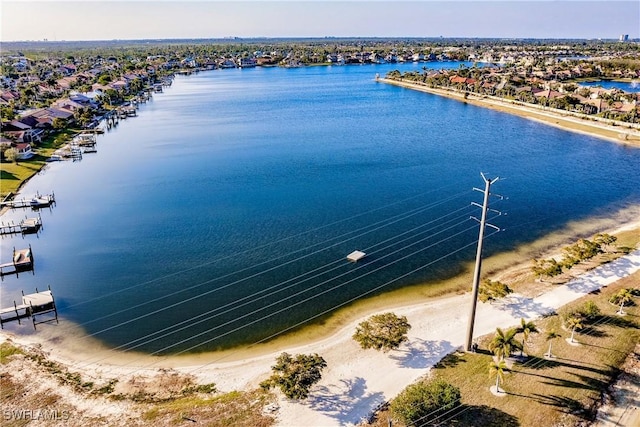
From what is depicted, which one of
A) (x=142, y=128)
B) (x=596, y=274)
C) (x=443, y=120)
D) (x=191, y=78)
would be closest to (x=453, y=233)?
(x=596, y=274)

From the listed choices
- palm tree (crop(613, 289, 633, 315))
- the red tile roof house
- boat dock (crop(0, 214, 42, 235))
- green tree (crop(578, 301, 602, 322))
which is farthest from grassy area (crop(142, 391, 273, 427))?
the red tile roof house

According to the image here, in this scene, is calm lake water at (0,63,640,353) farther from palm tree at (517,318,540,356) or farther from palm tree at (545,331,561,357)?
palm tree at (545,331,561,357)

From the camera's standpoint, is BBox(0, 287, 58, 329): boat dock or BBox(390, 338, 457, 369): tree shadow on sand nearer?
BBox(390, 338, 457, 369): tree shadow on sand

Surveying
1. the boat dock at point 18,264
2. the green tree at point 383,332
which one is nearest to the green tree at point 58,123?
the boat dock at point 18,264

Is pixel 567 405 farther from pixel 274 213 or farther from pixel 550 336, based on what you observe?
pixel 274 213

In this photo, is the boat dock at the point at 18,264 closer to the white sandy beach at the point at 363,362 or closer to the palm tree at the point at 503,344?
the white sandy beach at the point at 363,362

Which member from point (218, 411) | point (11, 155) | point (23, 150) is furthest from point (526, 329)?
point (23, 150)
